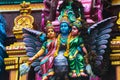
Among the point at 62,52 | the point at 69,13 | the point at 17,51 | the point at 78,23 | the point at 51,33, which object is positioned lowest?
the point at 17,51

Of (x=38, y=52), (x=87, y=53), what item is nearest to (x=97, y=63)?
(x=87, y=53)

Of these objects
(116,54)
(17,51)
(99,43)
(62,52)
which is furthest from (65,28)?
(17,51)

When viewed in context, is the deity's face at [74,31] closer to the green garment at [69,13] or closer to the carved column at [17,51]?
the green garment at [69,13]

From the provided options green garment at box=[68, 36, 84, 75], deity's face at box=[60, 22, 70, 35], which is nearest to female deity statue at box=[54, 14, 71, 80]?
deity's face at box=[60, 22, 70, 35]

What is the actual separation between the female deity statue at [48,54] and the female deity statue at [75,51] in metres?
0.26

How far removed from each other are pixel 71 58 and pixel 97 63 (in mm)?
436

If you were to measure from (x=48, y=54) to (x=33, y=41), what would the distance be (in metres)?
0.51

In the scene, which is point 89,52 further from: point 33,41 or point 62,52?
point 33,41

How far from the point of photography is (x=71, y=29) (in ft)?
38.1

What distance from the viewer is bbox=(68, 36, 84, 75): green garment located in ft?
37.1

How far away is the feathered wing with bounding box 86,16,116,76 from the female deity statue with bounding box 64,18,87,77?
14cm

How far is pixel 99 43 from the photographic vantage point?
1152 centimetres

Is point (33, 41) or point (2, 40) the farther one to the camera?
point (2, 40)

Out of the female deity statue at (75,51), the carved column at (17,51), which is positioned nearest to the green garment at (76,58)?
the female deity statue at (75,51)
